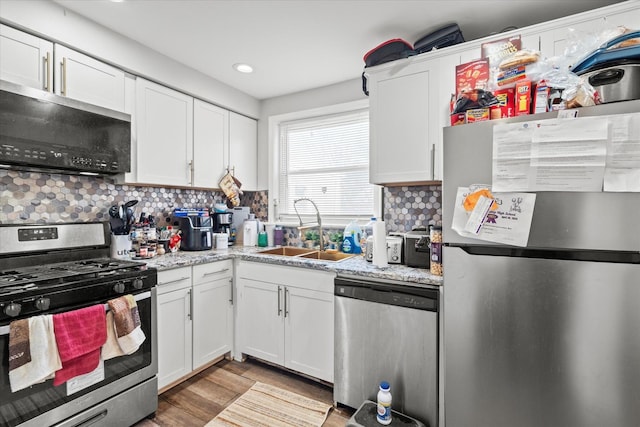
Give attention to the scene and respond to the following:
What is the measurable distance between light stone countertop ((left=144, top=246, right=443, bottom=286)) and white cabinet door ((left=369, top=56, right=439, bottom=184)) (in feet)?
1.97

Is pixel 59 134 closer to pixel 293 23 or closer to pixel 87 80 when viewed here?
pixel 87 80

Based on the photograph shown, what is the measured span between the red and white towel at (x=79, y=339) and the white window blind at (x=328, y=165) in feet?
6.33

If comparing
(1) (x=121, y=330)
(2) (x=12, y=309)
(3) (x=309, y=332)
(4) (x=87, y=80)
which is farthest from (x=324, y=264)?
(4) (x=87, y=80)

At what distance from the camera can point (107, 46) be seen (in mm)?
2035

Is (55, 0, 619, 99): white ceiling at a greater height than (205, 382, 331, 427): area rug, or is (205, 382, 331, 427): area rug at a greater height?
(55, 0, 619, 99): white ceiling

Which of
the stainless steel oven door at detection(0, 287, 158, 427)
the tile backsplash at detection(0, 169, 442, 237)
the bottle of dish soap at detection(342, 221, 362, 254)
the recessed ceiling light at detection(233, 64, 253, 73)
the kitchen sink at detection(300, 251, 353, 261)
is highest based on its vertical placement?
the recessed ceiling light at detection(233, 64, 253, 73)

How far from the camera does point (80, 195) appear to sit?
2.13 metres

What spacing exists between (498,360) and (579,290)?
17.3 inches

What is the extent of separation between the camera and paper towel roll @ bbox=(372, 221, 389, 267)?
6.52 feet

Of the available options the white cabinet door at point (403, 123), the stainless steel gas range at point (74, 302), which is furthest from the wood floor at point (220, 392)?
the white cabinet door at point (403, 123)

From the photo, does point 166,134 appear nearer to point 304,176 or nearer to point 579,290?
point 304,176

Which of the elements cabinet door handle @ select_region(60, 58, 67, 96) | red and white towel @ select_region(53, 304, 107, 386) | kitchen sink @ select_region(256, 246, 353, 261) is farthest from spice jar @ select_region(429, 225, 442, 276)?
cabinet door handle @ select_region(60, 58, 67, 96)

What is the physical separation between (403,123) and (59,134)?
2.08 m

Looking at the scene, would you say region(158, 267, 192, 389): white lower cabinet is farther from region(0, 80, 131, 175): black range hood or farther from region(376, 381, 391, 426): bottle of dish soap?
region(376, 381, 391, 426): bottle of dish soap
